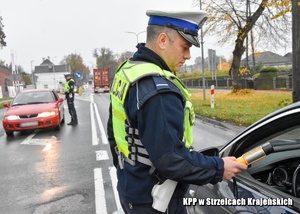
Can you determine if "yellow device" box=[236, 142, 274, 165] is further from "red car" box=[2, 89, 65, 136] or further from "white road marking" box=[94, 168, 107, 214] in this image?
"red car" box=[2, 89, 65, 136]

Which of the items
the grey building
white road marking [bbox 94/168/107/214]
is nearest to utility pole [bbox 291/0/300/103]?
white road marking [bbox 94/168/107/214]

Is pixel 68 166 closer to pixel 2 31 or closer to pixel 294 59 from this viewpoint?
pixel 294 59

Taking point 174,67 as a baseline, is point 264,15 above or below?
above

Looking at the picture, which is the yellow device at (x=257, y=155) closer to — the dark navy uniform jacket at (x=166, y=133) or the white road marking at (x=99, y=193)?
the dark navy uniform jacket at (x=166, y=133)

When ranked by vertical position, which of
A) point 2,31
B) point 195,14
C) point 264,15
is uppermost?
point 2,31

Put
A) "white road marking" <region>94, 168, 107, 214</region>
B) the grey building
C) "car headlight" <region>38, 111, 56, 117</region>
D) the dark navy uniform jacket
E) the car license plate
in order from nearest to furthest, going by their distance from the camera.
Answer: the dark navy uniform jacket → "white road marking" <region>94, 168, 107, 214</region> → the car license plate → "car headlight" <region>38, 111, 56, 117</region> → the grey building

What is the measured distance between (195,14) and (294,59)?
693 centimetres

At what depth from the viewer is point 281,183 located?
2.06m

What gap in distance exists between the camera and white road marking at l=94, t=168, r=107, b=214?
3.77m

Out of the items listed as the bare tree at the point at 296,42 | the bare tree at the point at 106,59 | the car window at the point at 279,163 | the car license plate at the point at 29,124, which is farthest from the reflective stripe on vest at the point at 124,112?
the bare tree at the point at 106,59

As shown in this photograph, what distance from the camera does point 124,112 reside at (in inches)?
61.1

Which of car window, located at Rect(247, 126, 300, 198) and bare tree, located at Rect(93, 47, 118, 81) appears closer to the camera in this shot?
car window, located at Rect(247, 126, 300, 198)

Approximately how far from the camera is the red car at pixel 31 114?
8953 millimetres

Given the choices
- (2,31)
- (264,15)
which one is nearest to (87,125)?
(264,15)
